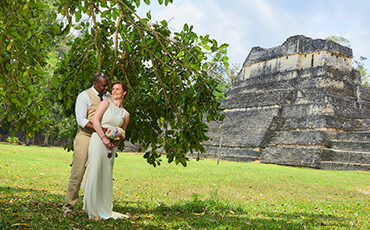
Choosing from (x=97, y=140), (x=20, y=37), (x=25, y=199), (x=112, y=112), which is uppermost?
(x=20, y=37)

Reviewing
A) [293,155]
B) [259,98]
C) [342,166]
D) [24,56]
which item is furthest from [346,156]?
[24,56]

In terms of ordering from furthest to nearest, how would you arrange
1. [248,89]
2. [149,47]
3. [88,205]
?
[248,89]
[149,47]
[88,205]

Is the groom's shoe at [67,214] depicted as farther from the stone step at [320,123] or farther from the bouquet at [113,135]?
the stone step at [320,123]

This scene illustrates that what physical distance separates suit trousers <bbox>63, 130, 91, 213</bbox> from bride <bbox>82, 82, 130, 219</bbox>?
10cm

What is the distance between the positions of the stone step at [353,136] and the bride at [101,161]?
76.4ft

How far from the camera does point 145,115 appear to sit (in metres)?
5.95

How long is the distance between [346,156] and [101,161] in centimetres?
2208

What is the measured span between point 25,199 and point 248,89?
35458 mm

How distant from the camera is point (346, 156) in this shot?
23484mm

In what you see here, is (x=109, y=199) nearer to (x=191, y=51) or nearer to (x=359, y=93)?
(x=191, y=51)

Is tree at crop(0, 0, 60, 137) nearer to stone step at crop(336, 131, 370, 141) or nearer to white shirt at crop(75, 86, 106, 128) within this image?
white shirt at crop(75, 86, 106, 128)

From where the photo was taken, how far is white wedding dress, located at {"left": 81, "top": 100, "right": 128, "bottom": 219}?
482 cm

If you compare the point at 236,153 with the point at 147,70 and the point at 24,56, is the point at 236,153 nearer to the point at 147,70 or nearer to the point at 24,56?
the point at 147,70

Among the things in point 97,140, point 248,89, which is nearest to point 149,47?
point 97,140
